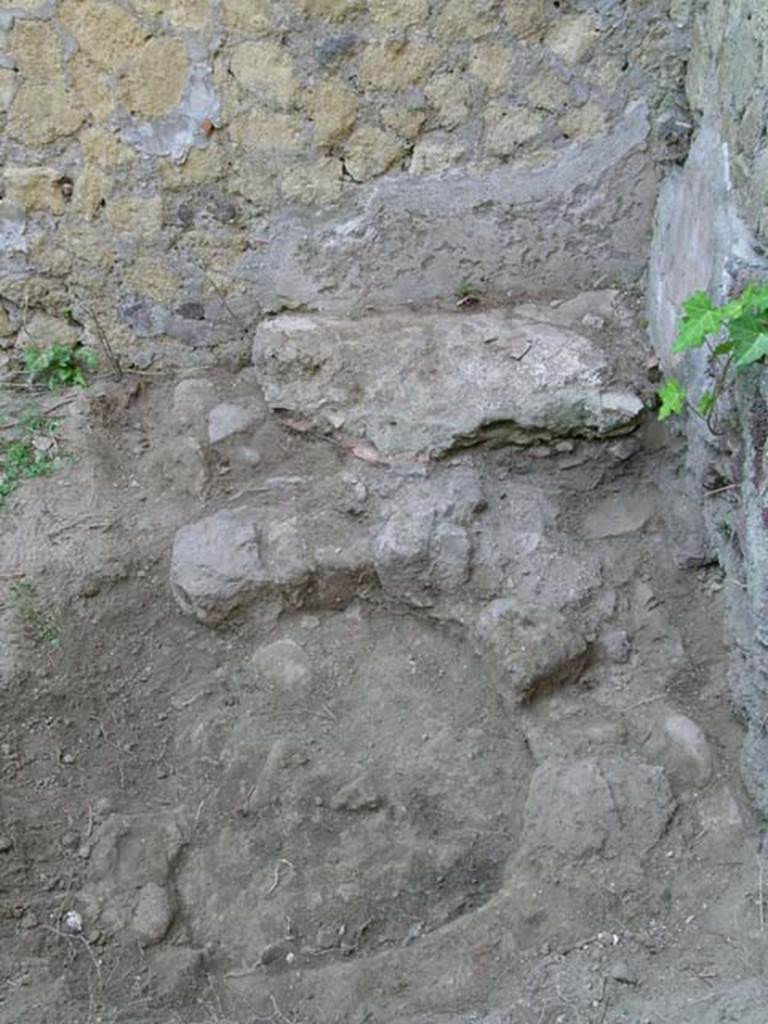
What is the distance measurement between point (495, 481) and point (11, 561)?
1.22 m

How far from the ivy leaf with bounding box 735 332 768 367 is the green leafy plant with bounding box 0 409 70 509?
179 centimetres

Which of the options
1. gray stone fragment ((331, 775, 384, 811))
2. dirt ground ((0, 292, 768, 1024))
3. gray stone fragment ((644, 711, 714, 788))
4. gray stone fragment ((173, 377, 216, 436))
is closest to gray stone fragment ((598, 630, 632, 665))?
dirt ground ((0, 292, 768, 1024))

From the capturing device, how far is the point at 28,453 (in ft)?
10.7

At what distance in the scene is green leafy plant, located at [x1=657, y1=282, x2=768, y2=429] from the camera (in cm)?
233

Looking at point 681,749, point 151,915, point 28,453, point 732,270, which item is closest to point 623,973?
point 681,749

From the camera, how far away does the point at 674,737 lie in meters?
2.63

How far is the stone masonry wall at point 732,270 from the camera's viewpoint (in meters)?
2.47

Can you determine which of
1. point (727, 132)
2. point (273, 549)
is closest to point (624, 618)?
point (273, 549)

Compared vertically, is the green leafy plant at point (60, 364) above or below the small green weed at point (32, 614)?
above

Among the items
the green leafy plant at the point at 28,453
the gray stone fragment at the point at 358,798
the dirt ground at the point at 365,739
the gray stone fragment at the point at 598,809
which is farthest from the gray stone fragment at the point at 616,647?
the green leafy plant at the point at 28,453

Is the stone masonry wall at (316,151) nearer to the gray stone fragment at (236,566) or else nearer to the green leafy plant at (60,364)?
the green leafy plant at (60,364)

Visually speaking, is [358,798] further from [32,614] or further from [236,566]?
[32,614]

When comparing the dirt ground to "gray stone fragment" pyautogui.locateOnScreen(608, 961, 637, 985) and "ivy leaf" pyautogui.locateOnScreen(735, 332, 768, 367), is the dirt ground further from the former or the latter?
"ivy leaf" pyautogui.locateOnScreen(735, 332, 768, 367)

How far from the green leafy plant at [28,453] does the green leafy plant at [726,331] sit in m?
1.67
